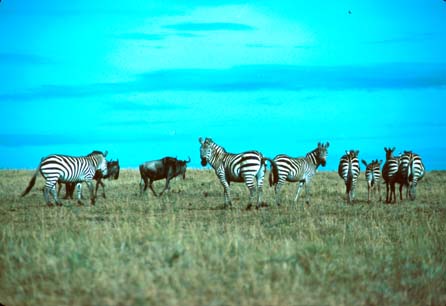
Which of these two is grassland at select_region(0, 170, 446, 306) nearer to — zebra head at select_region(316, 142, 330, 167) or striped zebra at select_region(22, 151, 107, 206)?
striped zebra at select_region(22, 151, 107, 206)

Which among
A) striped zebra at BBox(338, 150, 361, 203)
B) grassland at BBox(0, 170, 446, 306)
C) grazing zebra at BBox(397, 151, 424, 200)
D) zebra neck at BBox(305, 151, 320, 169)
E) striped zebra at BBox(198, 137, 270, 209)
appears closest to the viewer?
grassland at BBox(0, 170, 446, 306)

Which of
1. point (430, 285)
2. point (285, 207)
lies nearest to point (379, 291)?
point (430, 285)

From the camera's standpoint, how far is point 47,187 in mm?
21594

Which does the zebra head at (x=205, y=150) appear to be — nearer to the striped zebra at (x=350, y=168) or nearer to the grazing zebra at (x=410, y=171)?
the striped zebra at (x=350, y=168)

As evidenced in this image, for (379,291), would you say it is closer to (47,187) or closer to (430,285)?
(430,285)

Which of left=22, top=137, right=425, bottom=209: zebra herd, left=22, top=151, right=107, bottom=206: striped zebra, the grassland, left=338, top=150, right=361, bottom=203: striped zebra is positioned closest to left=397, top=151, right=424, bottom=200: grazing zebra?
left=22, top=137, right=425, bottom=209: zebra herd

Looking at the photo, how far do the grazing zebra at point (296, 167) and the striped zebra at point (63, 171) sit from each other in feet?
20.3

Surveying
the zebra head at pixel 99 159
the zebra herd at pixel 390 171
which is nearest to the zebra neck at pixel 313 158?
the zebra herd at pixel 390 171

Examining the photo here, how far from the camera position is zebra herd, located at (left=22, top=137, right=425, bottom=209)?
20844 mm

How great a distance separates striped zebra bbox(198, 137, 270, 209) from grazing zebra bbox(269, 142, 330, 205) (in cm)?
111

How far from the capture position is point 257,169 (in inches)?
818

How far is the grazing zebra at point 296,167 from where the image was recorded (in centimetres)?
2214

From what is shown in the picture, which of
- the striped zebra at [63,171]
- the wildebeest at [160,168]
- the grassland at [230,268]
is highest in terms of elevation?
the wildebeest at [160,168]

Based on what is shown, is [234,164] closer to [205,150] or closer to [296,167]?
[205,150]
